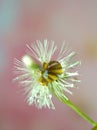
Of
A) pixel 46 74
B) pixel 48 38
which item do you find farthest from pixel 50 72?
pixel 48 38

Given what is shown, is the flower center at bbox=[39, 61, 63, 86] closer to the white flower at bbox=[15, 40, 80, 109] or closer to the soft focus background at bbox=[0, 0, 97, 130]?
the white flower at bbox=[15, 40, 80, 109]

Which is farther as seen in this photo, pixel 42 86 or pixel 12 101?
pixel 12 101

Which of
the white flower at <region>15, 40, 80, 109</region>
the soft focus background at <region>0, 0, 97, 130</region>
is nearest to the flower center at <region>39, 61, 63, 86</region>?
the white flower at <region>15, 40, 80, 109</region>

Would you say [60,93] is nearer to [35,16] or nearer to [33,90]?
[33,90]

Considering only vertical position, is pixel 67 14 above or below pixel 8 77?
above

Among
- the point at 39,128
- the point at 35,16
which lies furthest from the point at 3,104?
the point at 35,16

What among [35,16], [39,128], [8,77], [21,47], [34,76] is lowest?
[39,128]

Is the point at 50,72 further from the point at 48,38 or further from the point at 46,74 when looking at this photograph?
the point at 48,38

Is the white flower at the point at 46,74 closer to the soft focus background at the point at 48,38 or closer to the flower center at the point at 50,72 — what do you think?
the flower center at the point at 50,72
